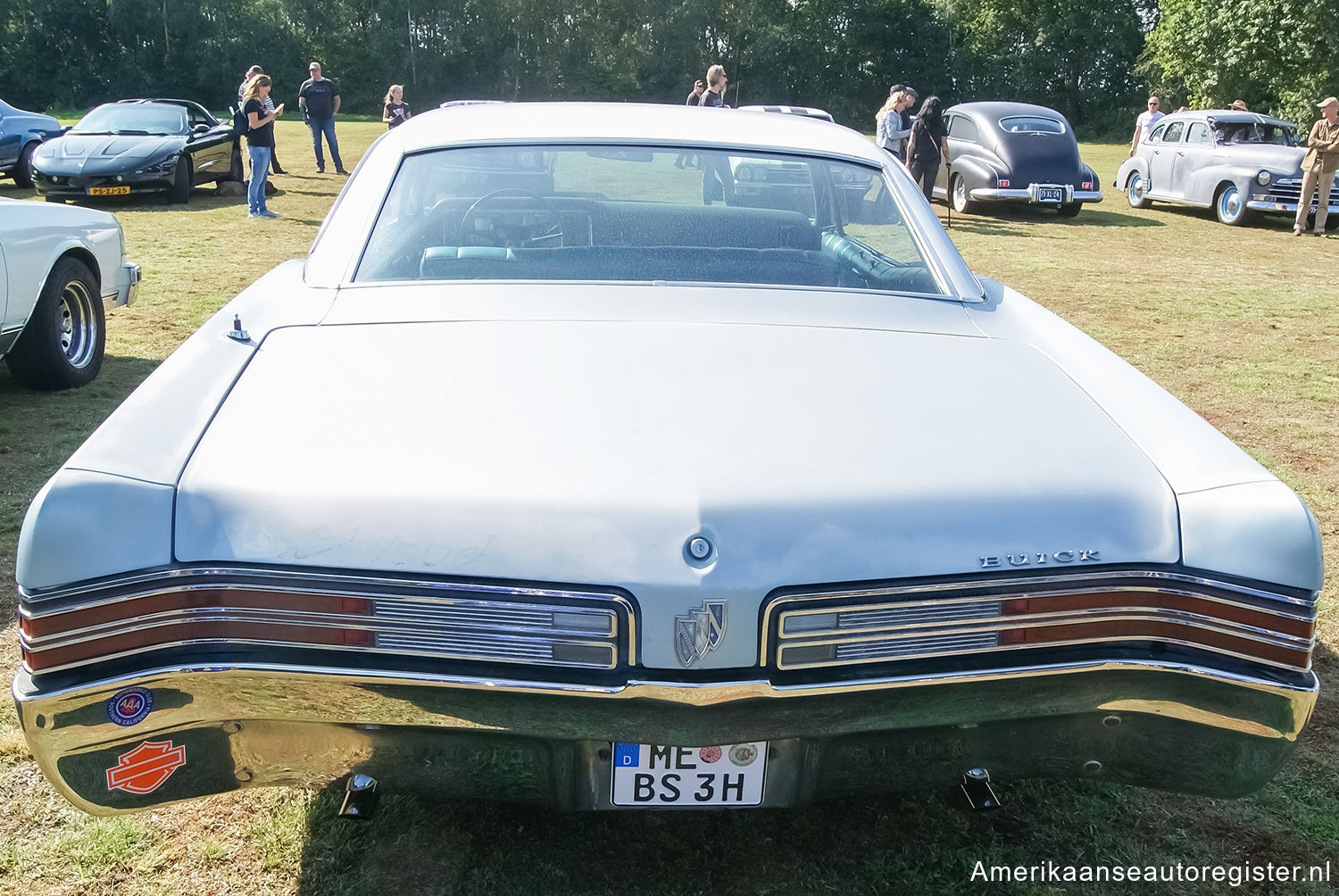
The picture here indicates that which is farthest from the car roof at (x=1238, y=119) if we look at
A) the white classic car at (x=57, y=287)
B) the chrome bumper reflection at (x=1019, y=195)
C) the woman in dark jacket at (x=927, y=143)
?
the white classic car at (x=57, y=287)

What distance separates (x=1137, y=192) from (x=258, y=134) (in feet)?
40.5

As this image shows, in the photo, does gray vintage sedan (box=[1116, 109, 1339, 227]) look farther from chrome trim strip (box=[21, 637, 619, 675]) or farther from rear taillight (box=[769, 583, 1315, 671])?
chrome trim strip (box=[21, 637, 619, 675])

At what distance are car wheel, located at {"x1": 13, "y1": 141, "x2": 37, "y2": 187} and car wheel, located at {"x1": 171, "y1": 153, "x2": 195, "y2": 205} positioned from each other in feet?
7.97

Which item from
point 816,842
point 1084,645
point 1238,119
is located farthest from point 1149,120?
point 1084,645

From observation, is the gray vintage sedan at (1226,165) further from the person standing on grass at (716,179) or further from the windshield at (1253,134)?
the person standing on grass at (716,179)

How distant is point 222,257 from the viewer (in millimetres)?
9898

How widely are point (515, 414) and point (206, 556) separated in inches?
21.7

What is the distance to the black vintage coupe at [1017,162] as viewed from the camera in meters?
14.4

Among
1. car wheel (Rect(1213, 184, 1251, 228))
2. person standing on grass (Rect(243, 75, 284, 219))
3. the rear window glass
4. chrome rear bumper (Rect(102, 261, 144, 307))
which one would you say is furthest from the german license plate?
car wheel (Rect(1213, 184, 1251, 228))

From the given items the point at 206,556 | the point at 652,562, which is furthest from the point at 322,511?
the point at 652,562

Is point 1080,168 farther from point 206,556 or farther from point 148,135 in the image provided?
point 206,556

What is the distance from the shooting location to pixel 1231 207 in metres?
14.6

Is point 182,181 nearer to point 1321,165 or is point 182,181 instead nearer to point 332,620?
point 332,620

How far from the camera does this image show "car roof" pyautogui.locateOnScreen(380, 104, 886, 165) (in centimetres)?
296
